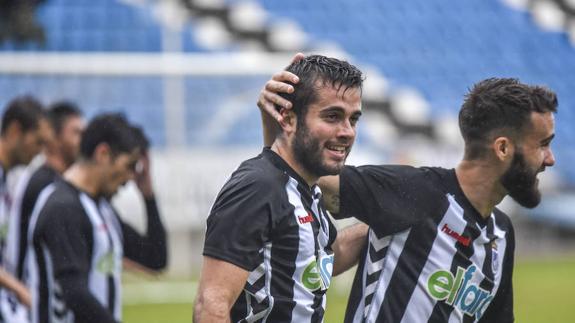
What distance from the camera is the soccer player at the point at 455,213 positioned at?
4422mm

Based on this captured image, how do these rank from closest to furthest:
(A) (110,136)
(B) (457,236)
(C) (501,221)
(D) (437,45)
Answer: (B) (457,236) < (C) (501,221) < (A) (110,136) < (D) (437,45)

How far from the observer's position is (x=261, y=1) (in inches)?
838

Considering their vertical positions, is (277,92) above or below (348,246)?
above

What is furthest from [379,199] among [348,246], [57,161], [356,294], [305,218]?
[57,161]

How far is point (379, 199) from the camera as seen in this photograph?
4.39 metres

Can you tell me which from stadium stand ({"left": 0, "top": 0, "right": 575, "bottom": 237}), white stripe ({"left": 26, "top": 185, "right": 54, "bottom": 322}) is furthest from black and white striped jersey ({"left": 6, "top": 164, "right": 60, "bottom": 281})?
stadium stand ({"left": 0, "top": 0, "right": 575, "bottom": 237})

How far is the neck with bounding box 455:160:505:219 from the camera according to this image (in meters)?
4.57

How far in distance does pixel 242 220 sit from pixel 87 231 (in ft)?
7.32

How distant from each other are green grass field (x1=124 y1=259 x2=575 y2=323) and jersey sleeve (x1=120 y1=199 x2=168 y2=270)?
547 cm

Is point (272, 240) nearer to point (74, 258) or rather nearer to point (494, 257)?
point (494, 257)

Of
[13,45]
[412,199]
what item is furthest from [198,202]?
[412,199]

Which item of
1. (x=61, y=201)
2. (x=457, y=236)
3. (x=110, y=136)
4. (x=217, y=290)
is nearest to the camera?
(x=217, y=290)

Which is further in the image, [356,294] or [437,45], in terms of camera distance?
[437,45]

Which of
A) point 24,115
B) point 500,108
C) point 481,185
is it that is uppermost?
point 500,108
